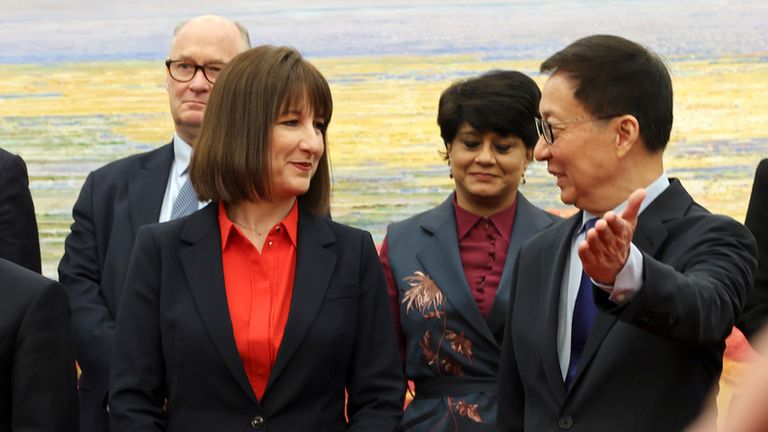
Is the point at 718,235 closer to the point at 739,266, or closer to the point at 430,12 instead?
the point at 739,266

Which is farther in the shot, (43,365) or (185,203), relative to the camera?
(185,203)

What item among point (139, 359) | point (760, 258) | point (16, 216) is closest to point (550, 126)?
point (760, 258)

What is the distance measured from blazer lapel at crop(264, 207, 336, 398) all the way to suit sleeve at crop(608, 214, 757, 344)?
640 millimetres

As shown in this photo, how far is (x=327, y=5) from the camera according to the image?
421 centimetres

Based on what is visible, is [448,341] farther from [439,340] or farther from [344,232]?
[344,232]

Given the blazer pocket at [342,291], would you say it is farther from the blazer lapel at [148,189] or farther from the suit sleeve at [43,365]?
the blazer lapel at [148,189]

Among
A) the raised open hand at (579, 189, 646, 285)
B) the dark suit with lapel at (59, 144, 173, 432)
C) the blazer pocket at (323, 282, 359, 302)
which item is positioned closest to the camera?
the raised open hand at (579, 189, 646, 285)

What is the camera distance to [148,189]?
105 inches

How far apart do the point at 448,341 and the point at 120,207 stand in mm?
839

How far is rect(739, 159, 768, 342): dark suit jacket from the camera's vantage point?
2396 millimetres

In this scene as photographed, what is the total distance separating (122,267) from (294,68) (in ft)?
2.21

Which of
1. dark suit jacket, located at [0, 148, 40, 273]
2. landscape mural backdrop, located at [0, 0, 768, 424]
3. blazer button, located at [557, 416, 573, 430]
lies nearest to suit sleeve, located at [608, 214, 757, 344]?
blazer button, located at [557, 416, 573, 430]

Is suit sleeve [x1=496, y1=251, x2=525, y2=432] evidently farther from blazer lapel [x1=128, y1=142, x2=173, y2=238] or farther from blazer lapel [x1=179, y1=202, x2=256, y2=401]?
blazer lapel [x1=128, y1=142, x2=173, y2=238]

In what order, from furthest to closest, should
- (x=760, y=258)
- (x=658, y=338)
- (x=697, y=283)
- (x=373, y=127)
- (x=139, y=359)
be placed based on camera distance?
(x=373, y=127) → (x=760, y=258) → (x=139, y=359) → (x=658, y=338) → (x=697, y=283)
